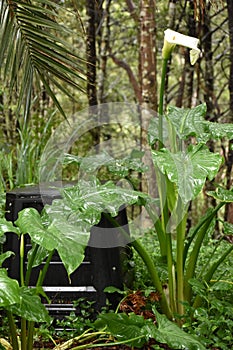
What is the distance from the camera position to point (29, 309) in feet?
6.69

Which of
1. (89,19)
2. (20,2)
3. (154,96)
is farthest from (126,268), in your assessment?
(89,19)

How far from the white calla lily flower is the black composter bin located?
84 centimetres

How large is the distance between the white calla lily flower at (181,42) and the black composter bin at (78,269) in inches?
33.1

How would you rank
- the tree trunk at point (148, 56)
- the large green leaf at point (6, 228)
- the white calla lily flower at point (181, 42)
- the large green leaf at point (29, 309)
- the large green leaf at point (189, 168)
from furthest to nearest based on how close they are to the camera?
the tree trunk at point (148, 56), the white calla lily flower at point (181, 42), the large green leaf at point (189, 168), the large green leaf at point (29, 309), the large green leaf at point (6, 228)

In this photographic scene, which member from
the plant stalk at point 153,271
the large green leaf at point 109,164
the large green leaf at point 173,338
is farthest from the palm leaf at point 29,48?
the large green leaf at point 173,338

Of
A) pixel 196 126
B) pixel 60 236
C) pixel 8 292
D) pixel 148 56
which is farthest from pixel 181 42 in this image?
pixel 148 56

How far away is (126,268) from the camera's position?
9.89 ft

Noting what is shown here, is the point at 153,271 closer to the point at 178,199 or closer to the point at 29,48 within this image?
the point at 178,199

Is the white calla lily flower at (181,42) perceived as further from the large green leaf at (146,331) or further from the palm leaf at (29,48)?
the large green leaf at (146,331)

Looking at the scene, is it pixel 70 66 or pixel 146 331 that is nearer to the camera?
pixel 146 331

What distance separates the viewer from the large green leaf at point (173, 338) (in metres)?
2.04

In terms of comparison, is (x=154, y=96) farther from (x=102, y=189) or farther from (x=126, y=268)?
(x=102, y=189)

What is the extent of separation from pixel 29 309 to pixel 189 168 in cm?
77

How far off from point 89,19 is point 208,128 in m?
3.05
